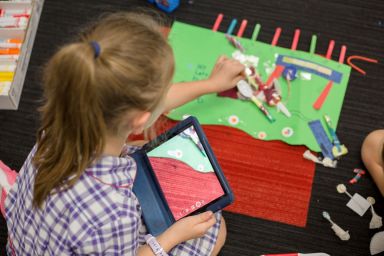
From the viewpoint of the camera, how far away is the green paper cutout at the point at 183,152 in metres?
1.06

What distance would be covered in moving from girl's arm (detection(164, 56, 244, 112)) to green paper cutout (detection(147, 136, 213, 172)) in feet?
0.53

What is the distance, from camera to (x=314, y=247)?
1188 mm

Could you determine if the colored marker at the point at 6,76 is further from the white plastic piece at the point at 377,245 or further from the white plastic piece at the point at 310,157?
the white plastic piece at the point at 377,245

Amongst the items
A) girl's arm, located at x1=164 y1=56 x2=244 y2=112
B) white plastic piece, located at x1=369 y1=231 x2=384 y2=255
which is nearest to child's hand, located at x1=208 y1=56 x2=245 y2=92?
girl's arm, located at x1=164 y1=56 x2=244 y2=112

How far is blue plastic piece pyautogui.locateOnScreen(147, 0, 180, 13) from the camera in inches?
58.4

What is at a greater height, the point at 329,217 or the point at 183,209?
the point at 183,209

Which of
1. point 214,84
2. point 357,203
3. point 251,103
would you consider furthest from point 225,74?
point 357,203

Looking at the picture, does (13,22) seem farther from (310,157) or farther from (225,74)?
(310,157)

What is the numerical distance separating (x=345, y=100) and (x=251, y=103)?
11.1 inches

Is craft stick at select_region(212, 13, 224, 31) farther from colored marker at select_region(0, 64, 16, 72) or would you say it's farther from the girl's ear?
the girl's ear

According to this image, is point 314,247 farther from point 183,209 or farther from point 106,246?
point 106,246

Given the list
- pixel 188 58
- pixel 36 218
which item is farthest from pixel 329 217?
pixel 36 218

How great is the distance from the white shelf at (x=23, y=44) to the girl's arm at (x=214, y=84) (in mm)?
527

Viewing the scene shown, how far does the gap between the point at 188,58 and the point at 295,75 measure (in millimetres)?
335
